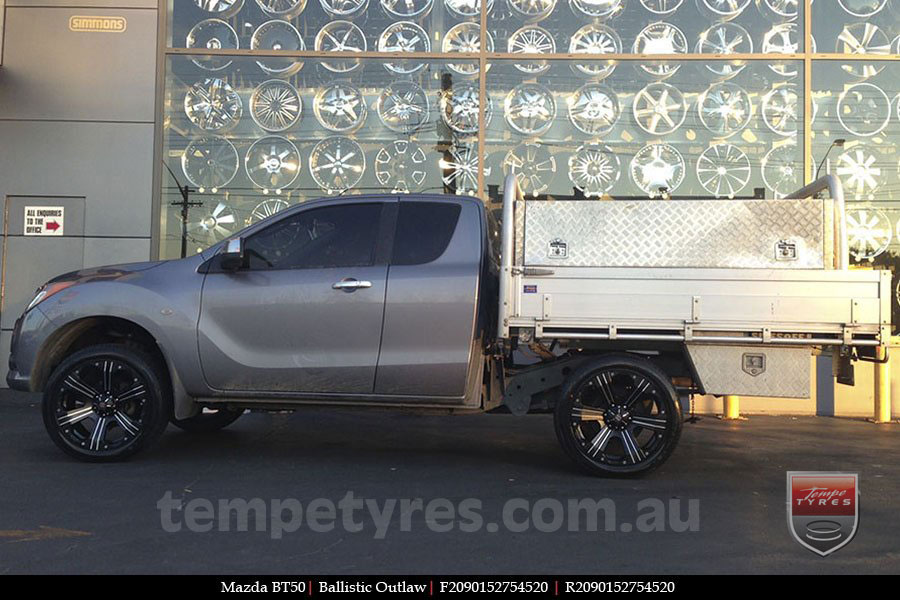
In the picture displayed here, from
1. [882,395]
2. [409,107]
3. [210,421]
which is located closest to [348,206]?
[210,421]

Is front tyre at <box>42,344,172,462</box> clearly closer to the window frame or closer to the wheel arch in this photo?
the wheel arch

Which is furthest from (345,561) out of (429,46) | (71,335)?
(429,46)

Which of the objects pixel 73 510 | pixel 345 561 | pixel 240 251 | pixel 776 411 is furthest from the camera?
pixel 776 411

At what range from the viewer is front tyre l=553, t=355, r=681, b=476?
5.86m

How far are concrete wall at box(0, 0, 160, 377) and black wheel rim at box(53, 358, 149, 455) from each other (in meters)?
4.68

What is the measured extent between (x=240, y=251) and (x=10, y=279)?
19.4 ft

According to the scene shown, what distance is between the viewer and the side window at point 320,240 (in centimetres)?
624

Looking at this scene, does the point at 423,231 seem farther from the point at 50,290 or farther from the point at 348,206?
the point at 50,290

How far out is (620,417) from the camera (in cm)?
591

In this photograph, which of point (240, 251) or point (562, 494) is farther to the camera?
point (240, 251)

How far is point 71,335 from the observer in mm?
6438

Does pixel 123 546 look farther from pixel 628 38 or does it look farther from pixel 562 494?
pixel 628 38

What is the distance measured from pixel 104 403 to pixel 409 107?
6.05 m
